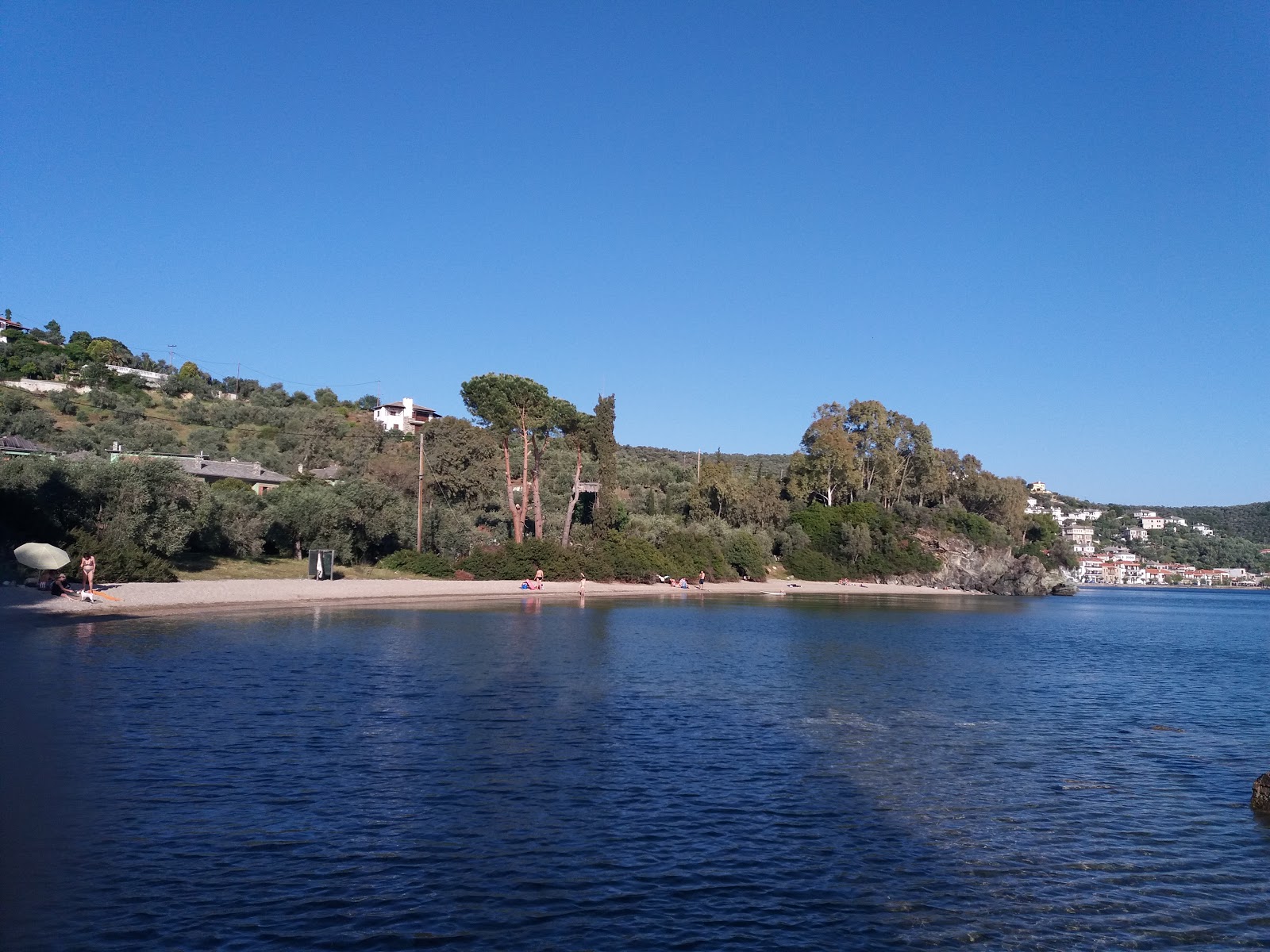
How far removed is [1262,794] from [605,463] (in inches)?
1904

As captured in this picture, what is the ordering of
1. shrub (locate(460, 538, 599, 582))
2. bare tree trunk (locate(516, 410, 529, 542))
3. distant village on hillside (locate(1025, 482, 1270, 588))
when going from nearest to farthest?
1. shrub (locate(460, 538, 599, 582))
2. bare tree trunk (locate(516, 410, 529, 542))
3. distant village on hillside (locate(1025, 482, 1270, 588))

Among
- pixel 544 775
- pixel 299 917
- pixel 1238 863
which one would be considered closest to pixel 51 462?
pixel 544 775

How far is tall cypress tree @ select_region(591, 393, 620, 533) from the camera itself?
193ft

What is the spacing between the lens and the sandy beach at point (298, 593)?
27562 millimetres

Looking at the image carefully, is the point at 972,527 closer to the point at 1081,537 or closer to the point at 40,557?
the point at 40,557

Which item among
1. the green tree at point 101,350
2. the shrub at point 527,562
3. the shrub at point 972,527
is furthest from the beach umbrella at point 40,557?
the green tree at point 101,350

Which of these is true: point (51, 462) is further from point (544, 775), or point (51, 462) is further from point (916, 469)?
point (916, 469)

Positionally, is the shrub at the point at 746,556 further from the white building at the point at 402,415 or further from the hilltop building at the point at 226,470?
the white building at the point at 402,415

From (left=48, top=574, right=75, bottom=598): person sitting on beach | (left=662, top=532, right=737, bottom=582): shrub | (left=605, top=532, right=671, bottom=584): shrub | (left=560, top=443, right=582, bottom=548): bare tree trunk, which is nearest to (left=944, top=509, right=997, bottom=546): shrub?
(left=662, top=532, right=737, bottom=582): shrub

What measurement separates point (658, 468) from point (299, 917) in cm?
9005

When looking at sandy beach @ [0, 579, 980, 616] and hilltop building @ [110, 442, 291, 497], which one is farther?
hilltop building @ [110, 442, 291, 497]

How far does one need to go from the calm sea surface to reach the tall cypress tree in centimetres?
3600

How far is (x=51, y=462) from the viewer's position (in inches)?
1407

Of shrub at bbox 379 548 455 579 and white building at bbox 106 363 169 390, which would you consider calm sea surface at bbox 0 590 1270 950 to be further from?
white building at bbox 106 363 169 390
